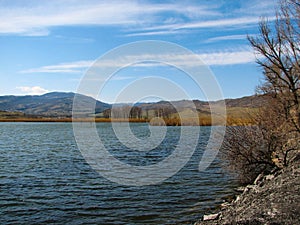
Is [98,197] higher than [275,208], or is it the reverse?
[275,208]

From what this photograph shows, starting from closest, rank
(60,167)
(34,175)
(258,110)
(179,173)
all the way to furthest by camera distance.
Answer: (258,110) → (34,175) → (179,173) → (60,167)

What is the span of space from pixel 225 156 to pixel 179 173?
21.8 feet

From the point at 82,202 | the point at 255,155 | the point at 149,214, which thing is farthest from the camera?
the point at 255,155

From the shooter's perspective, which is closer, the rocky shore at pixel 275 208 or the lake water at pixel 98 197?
the rocky shore at pixel 275 208

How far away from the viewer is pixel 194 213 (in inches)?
655

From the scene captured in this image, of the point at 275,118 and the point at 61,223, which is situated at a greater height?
the point at 275,118

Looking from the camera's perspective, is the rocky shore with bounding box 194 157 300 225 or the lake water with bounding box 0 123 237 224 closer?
the rocky shore with bounding box 194 157 300 225

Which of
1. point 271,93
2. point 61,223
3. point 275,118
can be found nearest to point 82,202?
point 61,223

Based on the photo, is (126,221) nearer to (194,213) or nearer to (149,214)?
(149,214)

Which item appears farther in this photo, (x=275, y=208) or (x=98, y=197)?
(x=98, y=197)

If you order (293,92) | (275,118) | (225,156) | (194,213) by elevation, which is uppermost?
(293,92)

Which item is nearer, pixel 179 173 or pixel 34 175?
pixel 34 175

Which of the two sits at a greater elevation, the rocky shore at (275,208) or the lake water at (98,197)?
the rocky shore at (275,208)

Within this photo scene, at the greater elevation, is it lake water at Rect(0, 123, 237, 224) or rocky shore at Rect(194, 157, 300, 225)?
rocky shore at Rect(194, 157, 300, 225)
